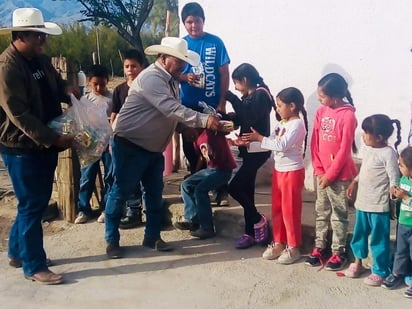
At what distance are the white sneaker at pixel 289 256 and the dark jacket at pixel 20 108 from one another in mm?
2077

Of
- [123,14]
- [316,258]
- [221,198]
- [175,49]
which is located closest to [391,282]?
[316,258]

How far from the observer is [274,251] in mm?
5152

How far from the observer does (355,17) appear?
229 inches

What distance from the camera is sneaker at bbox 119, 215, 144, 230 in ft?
19.6

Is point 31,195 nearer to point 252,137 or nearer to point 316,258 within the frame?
point 252,137

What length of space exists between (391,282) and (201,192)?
1809 millimetres

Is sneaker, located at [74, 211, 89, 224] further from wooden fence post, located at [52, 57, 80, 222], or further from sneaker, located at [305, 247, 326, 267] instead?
sneaker, located at [305, 247, 326, 267]

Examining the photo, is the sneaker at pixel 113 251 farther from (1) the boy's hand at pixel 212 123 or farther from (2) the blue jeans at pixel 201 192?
(1) the boy's hand at pixel 212 123

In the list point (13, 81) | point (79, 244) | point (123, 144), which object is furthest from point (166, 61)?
point (79, 244)

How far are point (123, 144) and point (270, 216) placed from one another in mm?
1530

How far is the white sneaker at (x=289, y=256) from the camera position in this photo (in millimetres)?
5031

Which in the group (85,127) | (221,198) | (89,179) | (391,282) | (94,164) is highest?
(85,127)

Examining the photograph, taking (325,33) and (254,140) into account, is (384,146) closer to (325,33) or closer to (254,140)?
(254,140)

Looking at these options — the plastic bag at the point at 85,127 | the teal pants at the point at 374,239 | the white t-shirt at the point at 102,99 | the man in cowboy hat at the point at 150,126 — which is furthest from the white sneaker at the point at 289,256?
the white t-shirt at the point at 102,99
